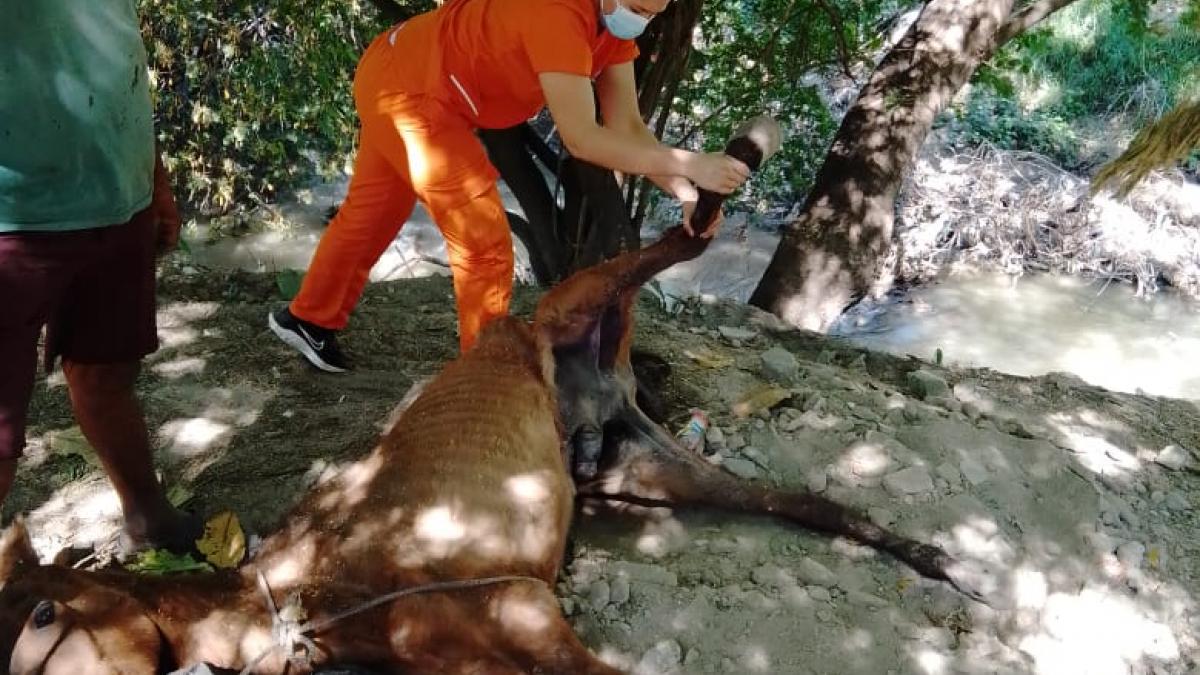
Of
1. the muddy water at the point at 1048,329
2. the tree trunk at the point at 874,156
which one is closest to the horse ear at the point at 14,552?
the tree trunk at the point at 874,156

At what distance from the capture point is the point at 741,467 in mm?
2871

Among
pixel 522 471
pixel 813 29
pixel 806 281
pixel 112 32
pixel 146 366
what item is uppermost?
pixel 112 32

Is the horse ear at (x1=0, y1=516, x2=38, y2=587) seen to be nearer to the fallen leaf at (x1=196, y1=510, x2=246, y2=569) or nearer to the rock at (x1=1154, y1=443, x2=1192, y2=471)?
the fallen leaf at (x1=196, y1=510, x2=246, y2=569)

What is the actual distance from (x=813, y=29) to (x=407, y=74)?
341cm

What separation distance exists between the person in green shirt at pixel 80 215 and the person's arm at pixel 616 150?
3.26 feet

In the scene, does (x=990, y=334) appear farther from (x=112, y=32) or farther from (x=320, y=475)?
(x=112, y=32)

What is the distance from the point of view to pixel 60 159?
188cm

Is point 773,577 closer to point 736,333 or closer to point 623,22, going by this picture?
point 623,22

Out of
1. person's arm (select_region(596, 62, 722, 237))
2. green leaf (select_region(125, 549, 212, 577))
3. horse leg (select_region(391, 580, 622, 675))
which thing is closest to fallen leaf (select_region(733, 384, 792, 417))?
person's arm (select_region(596, 62, 722, 237))

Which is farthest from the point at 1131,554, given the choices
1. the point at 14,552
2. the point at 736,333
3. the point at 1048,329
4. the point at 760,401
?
the point at 1048,329

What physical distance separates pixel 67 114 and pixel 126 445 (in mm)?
886

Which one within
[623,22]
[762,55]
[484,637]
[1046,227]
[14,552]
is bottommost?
[1046,227]

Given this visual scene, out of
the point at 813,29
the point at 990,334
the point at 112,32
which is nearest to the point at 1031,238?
the point at 990,334

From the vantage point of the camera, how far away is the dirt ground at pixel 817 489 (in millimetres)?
2268
